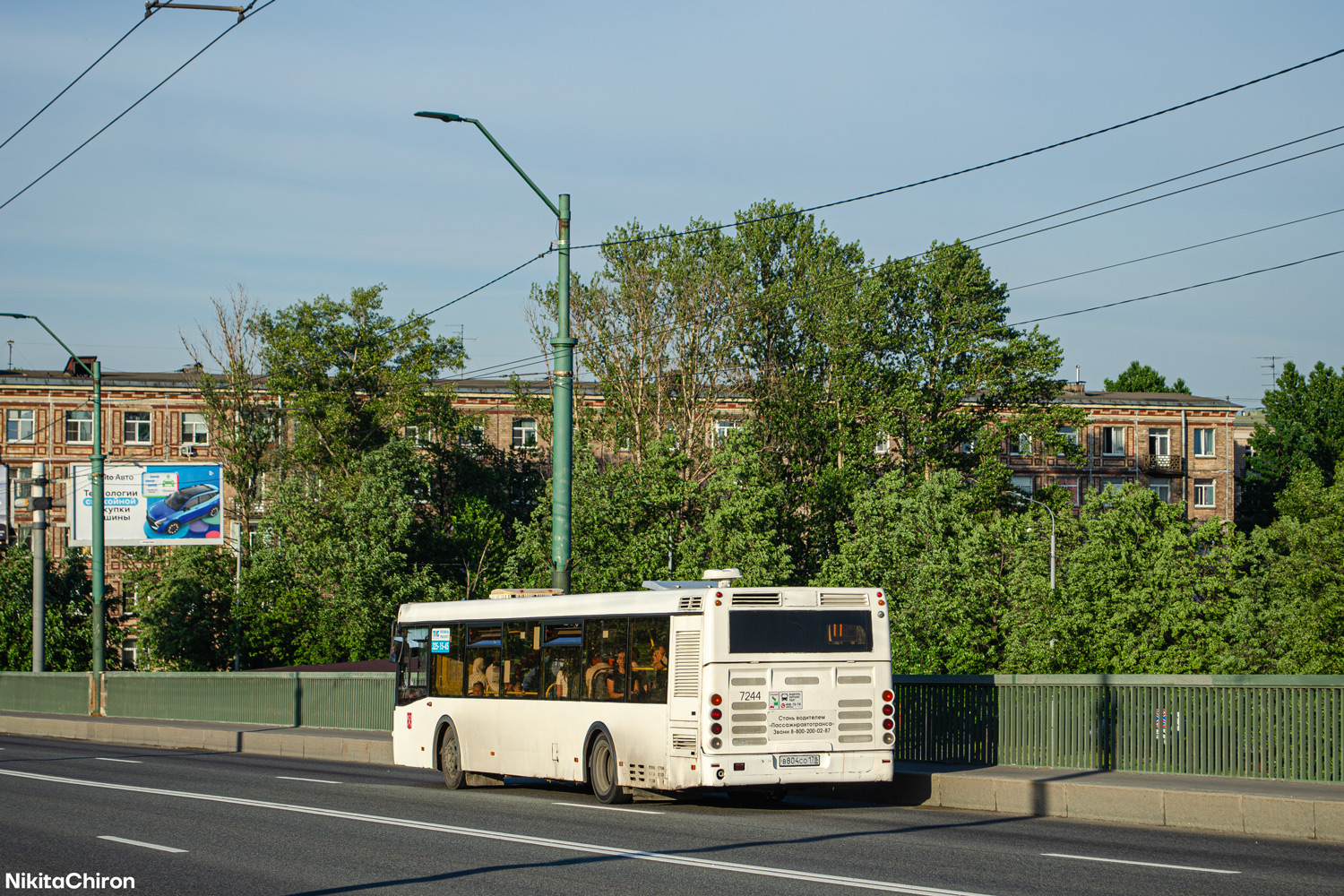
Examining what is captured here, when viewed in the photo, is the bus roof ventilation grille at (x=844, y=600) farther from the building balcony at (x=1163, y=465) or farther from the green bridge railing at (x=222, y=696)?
the building balcony at (x=1163, y=465)

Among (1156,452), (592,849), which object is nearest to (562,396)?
(592,849)

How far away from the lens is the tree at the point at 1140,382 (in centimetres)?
10756

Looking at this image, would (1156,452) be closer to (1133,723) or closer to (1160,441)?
(1160,441)

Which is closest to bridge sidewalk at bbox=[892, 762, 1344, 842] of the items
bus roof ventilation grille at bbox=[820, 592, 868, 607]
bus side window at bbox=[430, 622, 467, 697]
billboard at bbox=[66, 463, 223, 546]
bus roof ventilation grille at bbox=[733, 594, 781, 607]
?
bus roof ventilation grille at bbox=[820, 592, 868, 607]

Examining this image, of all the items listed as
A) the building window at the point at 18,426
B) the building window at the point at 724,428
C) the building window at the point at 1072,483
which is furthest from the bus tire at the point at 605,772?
the building window at the point at 1072,483

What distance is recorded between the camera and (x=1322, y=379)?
94562 millimetres

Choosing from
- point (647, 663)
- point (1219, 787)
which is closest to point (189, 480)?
point (647, 663)

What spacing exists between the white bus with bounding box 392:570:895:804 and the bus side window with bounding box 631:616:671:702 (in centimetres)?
2

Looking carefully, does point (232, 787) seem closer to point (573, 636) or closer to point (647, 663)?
point (573, 636)

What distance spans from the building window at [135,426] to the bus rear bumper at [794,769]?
71.1 meters

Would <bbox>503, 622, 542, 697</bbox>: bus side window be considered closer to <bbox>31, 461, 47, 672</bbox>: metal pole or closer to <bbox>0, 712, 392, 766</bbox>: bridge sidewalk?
<bbox>0, 712, 392, 766</bbox>: bridge sidewalk

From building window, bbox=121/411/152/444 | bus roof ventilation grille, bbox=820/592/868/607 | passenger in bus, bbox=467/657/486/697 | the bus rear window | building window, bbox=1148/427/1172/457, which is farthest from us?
building window, bbox=1148/427/1172/457

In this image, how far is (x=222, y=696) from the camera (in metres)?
36.7

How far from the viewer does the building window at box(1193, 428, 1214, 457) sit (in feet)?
300
